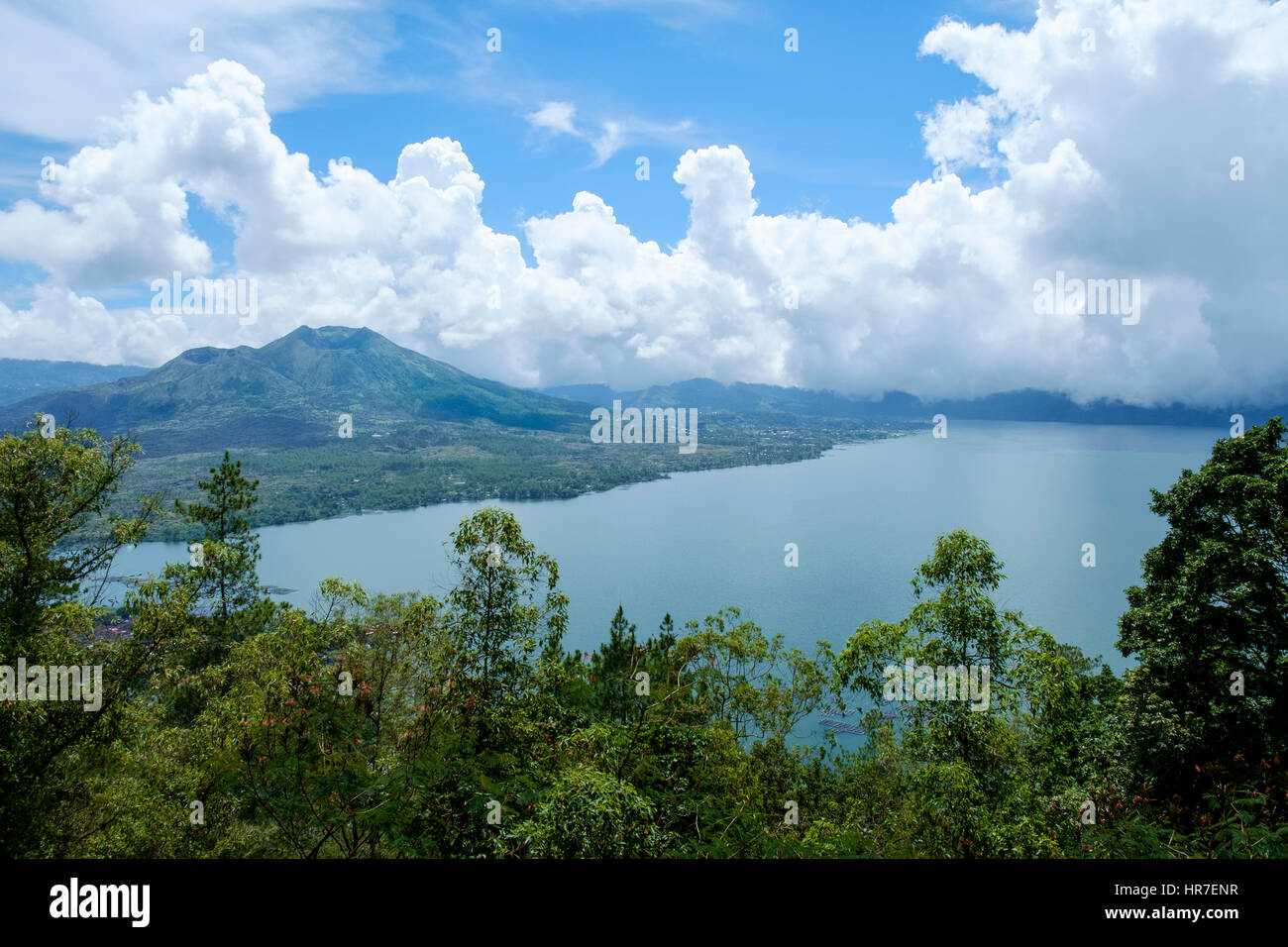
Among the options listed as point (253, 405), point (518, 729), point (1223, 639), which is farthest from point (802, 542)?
point (253, 405)

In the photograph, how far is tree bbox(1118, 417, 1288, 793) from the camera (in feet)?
25.0

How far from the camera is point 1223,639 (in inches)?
313

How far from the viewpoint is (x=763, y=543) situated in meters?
56.0

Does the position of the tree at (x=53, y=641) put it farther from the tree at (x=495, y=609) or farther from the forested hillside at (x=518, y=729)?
the tree at (x=495, y=609)

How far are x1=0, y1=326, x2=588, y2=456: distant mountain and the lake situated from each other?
69285 millimetres

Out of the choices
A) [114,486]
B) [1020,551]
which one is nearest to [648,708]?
[114,486]

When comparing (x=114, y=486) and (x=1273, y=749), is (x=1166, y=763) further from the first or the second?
(x=114, y=486)

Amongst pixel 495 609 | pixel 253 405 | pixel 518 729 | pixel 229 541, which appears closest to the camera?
pixel 518 729

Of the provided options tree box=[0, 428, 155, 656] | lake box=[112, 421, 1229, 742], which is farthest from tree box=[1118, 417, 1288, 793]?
lake box=[112, 421, 1229, 742]

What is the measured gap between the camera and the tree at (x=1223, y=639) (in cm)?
762

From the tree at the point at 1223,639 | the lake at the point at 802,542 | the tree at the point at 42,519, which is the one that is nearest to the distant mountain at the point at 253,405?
the lake at the point at 802,542

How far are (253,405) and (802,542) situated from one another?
142824 millimetres

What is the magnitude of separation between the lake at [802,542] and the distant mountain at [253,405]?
2728 inches

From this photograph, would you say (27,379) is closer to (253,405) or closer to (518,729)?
(253,405)
